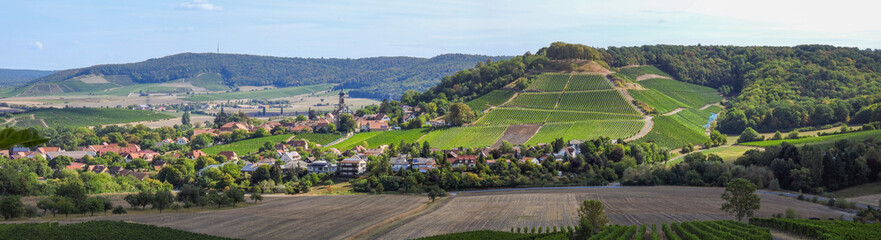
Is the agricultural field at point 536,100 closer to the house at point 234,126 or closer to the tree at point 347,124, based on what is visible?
the tree at point 347,124

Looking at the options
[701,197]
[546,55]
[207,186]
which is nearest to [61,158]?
[207,186]

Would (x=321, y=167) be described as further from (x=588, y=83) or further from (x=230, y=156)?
(x=588, y=83)

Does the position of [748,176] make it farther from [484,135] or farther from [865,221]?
[484,135]

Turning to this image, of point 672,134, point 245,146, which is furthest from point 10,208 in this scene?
point 672,134

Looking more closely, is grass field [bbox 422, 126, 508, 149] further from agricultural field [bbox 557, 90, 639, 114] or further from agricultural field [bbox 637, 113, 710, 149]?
agricultural field [bbox 637, 113, 710, 149]

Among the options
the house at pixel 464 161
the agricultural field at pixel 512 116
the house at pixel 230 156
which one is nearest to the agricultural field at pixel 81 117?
the house at pixel 230 156
